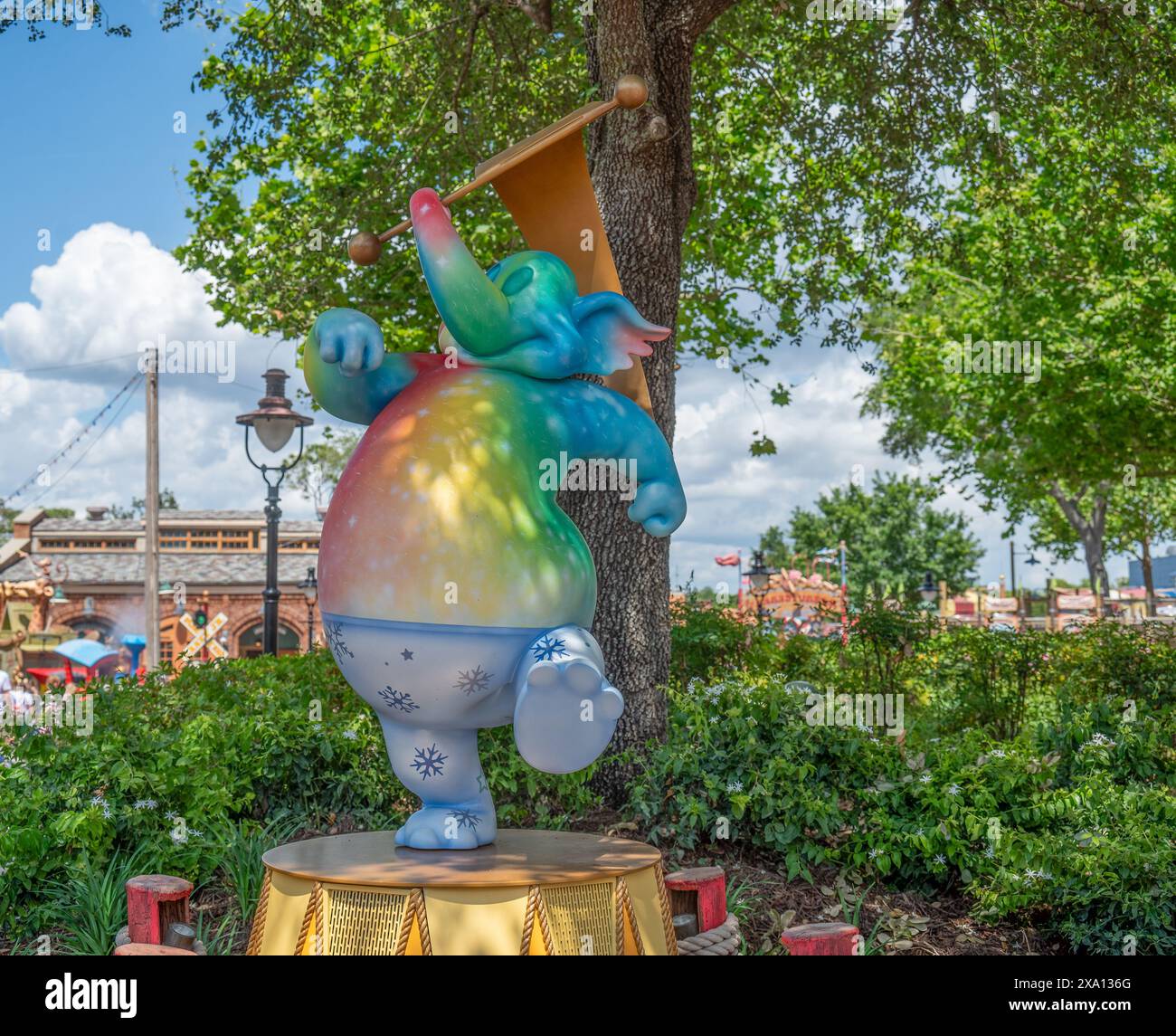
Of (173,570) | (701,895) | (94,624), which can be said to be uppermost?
(173,570)

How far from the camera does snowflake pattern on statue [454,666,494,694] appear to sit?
127 inches

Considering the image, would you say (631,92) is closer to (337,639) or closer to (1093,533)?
(337,639)

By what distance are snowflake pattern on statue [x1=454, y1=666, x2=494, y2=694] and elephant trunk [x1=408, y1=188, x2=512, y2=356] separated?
1049 mm

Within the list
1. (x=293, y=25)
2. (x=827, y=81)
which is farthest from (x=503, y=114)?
(x=827, y=81)

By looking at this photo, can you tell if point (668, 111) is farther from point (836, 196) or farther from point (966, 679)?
point (966, 679)

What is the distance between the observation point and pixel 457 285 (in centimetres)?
345

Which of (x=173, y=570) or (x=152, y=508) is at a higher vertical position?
(x=152, y=508)

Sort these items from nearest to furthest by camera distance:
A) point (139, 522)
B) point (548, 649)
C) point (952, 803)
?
point (548, 649)
point (952, 803)
point (139, 522)

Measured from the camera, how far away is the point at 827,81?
9562 millimetres

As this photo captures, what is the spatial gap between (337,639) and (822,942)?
167 cm

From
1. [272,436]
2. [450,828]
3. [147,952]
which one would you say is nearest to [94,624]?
[272,436]

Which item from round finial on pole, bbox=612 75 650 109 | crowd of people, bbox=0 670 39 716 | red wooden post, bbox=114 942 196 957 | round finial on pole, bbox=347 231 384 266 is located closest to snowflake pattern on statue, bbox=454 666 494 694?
red wooden post, bbox=114 942 196 957

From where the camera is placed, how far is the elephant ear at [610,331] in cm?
375
